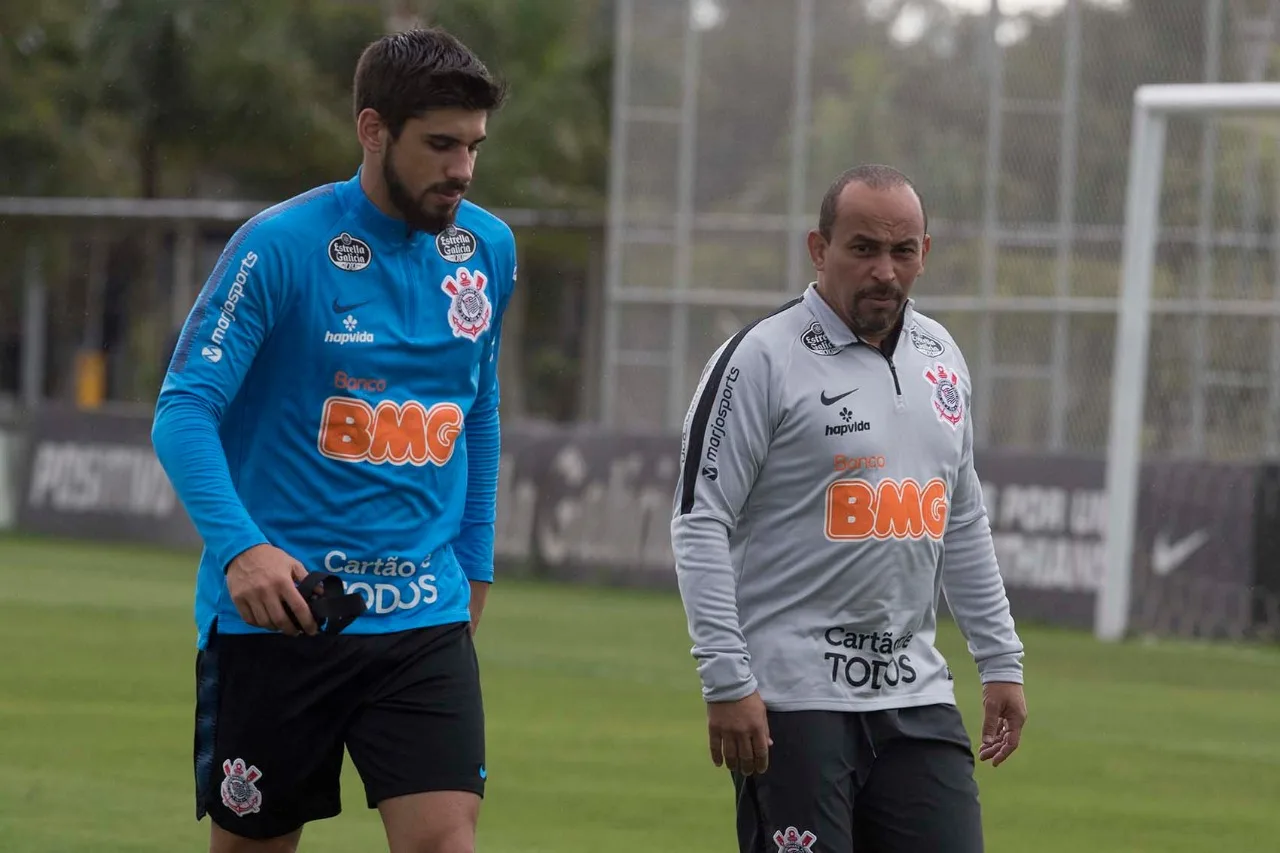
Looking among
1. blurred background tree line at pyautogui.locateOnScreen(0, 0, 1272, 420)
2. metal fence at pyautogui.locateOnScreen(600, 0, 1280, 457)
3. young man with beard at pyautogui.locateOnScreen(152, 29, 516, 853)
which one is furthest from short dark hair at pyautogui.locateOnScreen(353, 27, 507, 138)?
blurred background tree line at pyautogui.locateOnScreen(0, 0, 1272, 420)

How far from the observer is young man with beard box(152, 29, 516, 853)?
502cm

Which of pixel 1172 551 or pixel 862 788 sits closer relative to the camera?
pixel 862 788

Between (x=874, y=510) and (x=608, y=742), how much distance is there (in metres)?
6.42

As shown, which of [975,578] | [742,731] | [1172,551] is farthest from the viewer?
[1172,551]

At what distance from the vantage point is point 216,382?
16.1 feet

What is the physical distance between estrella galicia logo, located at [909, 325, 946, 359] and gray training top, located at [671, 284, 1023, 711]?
0.10 metres

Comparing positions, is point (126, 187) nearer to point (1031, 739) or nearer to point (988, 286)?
point (988, 286)

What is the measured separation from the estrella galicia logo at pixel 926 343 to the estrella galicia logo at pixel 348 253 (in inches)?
46.9

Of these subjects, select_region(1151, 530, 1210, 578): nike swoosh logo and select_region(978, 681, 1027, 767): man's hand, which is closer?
select_region(978, 681, 1027, 767): man's hand

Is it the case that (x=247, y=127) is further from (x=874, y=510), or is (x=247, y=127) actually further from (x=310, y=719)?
(x=874, y=510)

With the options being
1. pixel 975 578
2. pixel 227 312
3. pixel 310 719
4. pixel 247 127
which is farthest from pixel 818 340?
pixel 247 127

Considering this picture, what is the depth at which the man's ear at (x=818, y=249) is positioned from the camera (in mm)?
5141

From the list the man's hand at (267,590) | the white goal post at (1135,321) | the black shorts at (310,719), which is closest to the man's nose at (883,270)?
the black shorts at (310,719)

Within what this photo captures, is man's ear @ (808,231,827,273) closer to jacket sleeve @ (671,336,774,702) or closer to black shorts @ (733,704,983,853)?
jacket sleeve @ (671,336,774,702)
